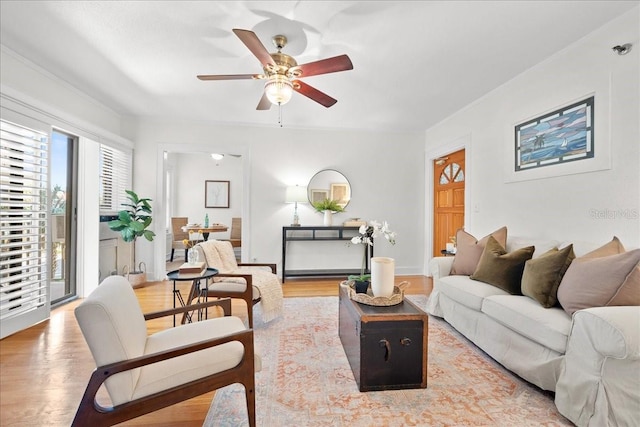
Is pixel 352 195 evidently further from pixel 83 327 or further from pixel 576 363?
pixel 83 327

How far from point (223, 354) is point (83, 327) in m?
0.60

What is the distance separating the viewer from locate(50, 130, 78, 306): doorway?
3535 mm

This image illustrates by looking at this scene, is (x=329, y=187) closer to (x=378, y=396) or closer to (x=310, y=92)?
(x=310, y=92)

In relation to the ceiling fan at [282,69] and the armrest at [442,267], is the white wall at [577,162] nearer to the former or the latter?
the armrest at [442,267]

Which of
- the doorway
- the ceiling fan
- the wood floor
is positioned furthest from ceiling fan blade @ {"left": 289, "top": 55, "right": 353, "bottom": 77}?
the doorway

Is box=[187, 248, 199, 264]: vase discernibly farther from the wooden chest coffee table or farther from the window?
the window

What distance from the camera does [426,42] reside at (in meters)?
2.48

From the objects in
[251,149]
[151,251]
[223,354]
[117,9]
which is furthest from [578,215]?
[151,251]

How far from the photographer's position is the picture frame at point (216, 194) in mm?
A: 7426

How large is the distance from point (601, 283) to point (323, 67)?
227cm

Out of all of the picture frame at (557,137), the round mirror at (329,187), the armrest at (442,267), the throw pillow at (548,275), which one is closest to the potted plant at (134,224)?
the round mirror at (329,187)

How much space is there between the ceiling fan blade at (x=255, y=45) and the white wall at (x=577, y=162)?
2578 mm

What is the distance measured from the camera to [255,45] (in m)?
1.94

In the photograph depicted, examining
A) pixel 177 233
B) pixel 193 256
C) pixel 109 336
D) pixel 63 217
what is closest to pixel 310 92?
pixel 193 256
